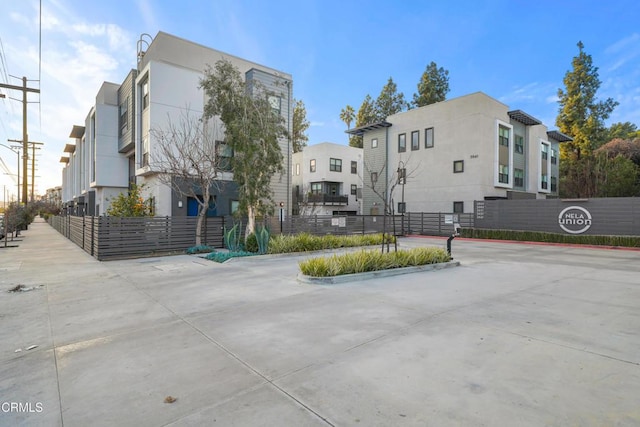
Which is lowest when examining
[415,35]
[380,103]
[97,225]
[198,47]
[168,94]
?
[97,225]

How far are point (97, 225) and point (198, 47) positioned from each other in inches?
466

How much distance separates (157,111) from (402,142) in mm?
19825

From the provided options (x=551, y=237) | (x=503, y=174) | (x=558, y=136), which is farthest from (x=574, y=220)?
(x=558, y=136)

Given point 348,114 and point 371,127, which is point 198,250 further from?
point 348,114

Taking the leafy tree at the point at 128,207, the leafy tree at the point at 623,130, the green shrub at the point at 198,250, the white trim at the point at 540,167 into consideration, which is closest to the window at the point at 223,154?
the leafy tree at the point at 128,207

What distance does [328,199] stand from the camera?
35812 millimetres

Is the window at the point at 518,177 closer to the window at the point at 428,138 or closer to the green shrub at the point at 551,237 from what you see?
the window at the point at 428,138

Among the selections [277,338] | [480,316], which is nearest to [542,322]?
[480,316]

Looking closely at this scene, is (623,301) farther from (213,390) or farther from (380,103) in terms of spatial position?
(380,103)

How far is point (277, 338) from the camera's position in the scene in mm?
4156

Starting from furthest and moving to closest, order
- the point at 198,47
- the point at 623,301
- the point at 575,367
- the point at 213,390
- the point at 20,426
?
the point at 198,47
the point at 623,301
the point at 575,367
the point at 213,390
the point at 20,426

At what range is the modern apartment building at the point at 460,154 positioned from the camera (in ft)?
79.8

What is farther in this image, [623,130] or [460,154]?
[623,130]

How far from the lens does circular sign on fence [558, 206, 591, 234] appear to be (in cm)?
1752
